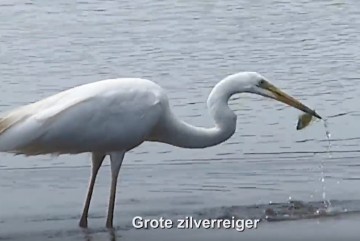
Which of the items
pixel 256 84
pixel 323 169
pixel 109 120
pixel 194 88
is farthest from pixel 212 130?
pixel 194 88

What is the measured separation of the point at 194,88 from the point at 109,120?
457 centimetres

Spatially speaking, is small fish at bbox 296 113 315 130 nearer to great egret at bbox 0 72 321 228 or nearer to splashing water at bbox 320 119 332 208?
great egret at bbox 0 72 321 228

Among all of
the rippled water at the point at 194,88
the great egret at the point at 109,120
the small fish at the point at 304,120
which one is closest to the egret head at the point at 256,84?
the great egret at the point at 109,120

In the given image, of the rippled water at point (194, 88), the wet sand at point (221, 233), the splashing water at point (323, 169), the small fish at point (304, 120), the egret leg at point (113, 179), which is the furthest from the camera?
the rippled water at point (194, 88)

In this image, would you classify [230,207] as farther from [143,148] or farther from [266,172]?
[143,148]

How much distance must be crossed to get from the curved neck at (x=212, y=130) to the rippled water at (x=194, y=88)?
0.58 metres

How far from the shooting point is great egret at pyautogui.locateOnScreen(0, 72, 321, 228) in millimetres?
8992

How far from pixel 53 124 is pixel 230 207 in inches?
66.2

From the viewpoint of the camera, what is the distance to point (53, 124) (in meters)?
9.01

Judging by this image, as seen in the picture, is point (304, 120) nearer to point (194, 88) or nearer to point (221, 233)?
point (221, 233)

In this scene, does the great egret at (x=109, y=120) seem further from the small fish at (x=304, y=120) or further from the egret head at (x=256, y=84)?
the small fish at (x=304, y=120)

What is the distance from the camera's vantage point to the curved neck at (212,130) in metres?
9.23

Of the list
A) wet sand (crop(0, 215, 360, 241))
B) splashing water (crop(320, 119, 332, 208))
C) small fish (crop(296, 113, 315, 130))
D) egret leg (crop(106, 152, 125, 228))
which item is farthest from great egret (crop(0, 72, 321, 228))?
splashing water (crop(320, 119, 332, 208))

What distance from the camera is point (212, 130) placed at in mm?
9414
